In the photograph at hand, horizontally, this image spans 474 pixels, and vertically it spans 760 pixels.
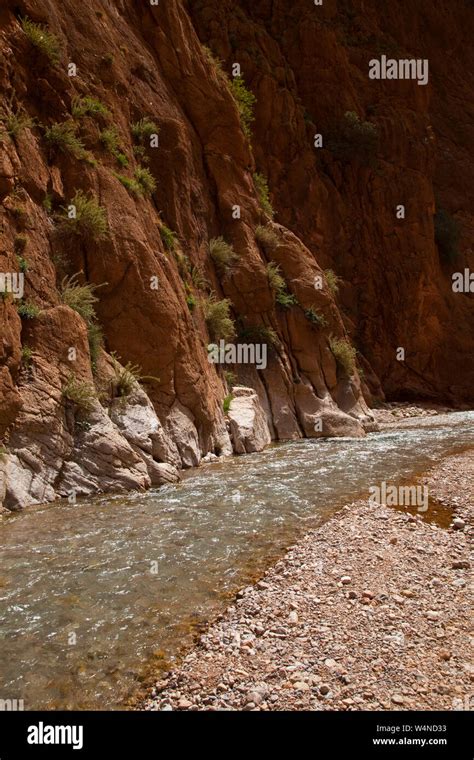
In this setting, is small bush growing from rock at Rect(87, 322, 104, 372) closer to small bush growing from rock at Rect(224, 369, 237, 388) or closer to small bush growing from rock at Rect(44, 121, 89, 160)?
small bush growing from rock at Rect(44, 121, 89, 160)

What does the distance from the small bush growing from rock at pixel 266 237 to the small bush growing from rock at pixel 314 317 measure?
235cm

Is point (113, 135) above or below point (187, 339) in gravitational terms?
above

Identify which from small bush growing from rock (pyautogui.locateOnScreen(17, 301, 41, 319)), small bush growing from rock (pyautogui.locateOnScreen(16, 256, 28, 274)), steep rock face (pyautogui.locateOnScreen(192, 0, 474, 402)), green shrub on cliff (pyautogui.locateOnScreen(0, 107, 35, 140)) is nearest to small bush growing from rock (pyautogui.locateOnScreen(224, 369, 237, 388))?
small bush growing from rock (pyautogui.locateOnScreen(17, 301, 41, 319))

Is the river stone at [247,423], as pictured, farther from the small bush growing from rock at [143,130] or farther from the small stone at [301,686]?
the small stone at [301,686]

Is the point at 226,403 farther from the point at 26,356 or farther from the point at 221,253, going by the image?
the point at 26,356

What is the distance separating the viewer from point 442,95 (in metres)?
36.3

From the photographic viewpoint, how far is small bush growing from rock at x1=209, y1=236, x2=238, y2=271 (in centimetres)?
1402

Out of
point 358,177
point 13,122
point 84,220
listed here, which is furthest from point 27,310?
point 358,177

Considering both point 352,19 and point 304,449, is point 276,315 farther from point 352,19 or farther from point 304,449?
point 352,19

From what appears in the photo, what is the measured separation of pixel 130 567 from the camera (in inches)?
178

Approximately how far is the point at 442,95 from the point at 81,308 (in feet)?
127

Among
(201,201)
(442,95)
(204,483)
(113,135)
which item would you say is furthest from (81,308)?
(442,95)

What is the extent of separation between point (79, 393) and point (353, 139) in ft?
76.6

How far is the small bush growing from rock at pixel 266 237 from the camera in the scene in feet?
50.8
